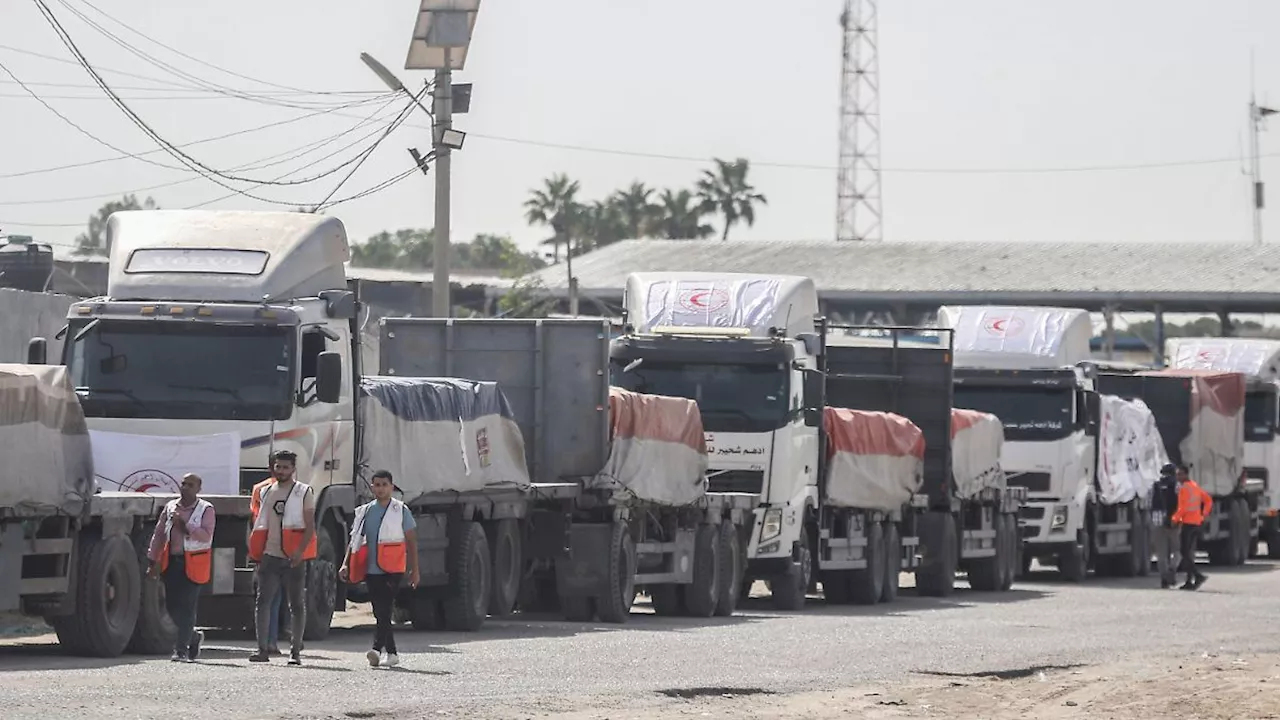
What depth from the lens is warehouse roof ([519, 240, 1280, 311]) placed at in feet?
240

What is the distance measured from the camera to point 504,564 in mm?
25047

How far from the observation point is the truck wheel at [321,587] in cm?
2130

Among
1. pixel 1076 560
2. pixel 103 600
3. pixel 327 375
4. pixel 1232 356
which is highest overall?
pixel 1232 356

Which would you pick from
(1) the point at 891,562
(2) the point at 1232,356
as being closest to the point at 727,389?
(1) the point at 891,562

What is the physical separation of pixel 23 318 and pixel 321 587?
12.0 metres

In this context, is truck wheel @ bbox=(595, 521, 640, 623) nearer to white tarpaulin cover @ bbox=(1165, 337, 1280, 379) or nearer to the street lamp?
the street lamp

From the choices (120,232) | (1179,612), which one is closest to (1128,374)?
(1179,612)

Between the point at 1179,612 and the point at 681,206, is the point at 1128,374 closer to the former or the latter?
the point at 1179,612

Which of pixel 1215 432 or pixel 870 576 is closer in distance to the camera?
pixel 870 576

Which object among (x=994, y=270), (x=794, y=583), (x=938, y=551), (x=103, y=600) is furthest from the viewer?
(x=994, y=270)

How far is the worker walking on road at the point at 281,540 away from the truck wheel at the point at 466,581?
14.2 feet

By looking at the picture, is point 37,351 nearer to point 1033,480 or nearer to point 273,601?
point 273,601

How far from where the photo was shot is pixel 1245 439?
46.4m

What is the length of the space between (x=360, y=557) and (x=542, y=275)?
67.0 meters
